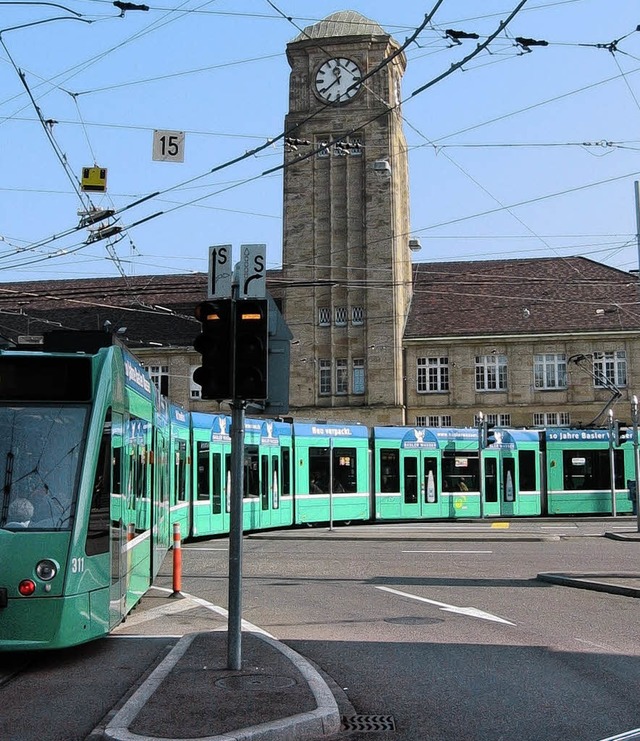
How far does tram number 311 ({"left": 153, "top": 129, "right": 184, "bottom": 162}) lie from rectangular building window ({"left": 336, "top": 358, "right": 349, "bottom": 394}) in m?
40.2

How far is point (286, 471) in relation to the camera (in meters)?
30.6

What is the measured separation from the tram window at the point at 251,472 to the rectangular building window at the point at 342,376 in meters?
31.0

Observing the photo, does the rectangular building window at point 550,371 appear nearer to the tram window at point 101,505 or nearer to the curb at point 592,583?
the curb at point 592,583

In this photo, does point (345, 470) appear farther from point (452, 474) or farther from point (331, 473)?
point (452, 474)

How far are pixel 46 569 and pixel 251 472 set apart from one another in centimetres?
1935

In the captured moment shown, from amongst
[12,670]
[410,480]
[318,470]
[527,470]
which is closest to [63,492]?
[12,670]

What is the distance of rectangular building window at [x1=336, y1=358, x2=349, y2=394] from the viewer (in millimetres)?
59656

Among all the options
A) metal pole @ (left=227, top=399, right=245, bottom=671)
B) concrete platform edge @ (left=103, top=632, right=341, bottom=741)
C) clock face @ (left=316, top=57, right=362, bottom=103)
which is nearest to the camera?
concrete platform edge @ (left=103, top=632, right=341, bottom=741)

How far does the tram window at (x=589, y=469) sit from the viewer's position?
37844 millimetres

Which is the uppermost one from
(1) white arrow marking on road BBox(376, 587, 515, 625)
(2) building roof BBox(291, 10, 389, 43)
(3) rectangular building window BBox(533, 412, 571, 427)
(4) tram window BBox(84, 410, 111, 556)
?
(2) building roof BBox(291, 10, 389, 43)

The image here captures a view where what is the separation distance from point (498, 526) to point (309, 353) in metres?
27.8

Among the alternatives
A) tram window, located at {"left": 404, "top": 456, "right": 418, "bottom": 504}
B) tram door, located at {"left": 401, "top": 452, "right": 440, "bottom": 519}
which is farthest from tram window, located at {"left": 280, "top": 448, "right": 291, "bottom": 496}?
tram window, located at {"left": 404, "top": 456, "right": 418, "bottom": 504}

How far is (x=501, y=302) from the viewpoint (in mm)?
61594

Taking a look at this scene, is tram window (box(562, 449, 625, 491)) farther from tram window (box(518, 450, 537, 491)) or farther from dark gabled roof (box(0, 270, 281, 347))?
dark gabled roof (box(0, 270, 281, 347))
